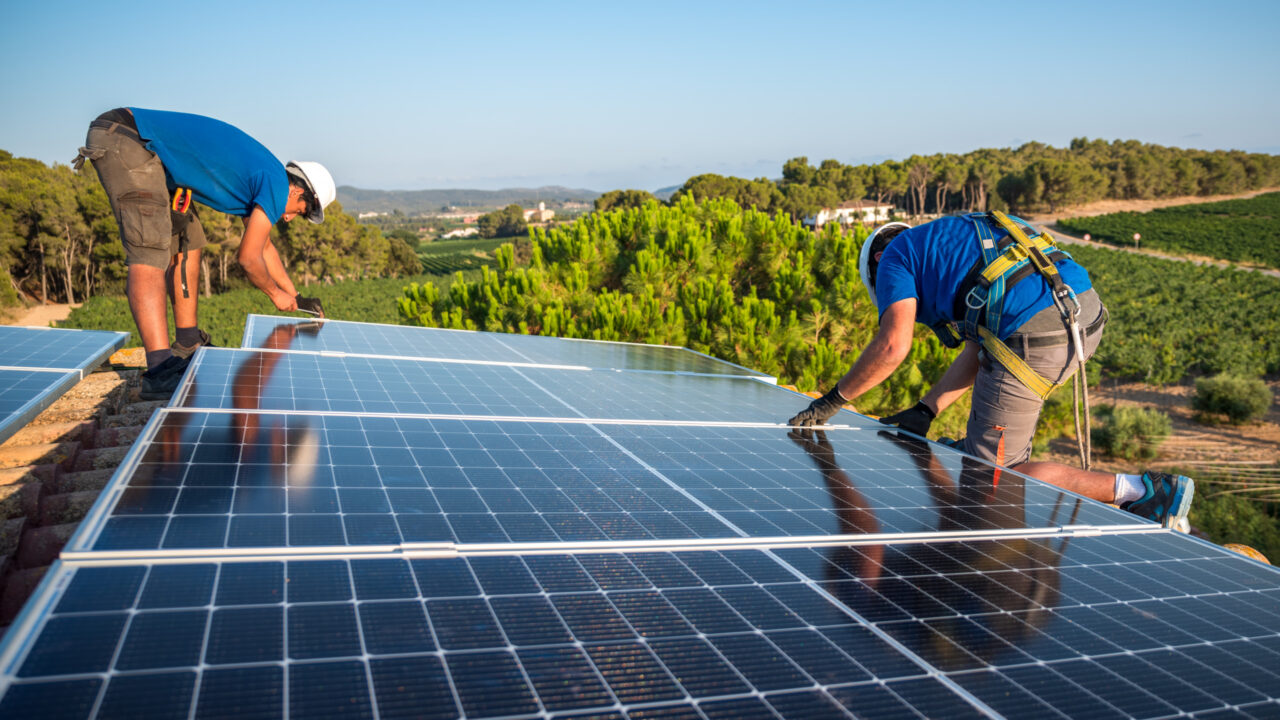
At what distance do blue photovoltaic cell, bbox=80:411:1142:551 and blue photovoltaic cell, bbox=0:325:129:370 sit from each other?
2.55 meters

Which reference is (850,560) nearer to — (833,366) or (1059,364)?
(1059,364)

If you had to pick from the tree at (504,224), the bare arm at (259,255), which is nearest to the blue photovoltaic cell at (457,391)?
the bare arm at (259,255)

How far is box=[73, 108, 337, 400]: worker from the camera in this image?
503 cm

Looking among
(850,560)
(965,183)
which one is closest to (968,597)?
(850,560)

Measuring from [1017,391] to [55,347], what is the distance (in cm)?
694

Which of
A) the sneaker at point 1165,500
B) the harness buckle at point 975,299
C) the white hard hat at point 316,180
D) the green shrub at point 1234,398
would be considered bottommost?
the green shrub at point 1234,398

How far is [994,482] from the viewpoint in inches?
155

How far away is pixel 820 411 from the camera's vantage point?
16.0 feet

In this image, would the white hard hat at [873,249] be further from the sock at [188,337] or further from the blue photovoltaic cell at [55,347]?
the blue photovoltaic cell at [55,347]

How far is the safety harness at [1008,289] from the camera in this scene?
445 cm

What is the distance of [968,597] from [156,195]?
18.6 feet

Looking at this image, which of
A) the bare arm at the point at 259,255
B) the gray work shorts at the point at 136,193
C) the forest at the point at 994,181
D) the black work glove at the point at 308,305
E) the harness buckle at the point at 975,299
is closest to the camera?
the harness buckle at the point at 975,299

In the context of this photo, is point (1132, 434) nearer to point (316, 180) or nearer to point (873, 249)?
point (873, 249)

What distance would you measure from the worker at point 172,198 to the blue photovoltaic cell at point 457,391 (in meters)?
0.57
